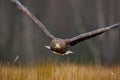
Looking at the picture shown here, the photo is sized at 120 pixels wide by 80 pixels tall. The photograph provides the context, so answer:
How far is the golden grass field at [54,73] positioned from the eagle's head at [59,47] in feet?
0.44

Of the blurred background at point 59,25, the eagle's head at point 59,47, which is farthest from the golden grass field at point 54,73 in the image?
the blurred background at point 59,25

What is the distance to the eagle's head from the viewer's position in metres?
4.21

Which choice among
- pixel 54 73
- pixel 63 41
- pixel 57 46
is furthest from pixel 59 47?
pixel 54 73

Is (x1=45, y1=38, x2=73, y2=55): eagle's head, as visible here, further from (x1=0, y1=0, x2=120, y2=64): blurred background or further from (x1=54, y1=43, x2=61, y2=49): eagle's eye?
(x1=0, y1=0, x2=120, y2=64): blurred background

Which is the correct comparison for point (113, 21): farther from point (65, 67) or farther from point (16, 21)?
point (65, 67)

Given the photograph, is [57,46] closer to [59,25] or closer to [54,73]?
[54,73]

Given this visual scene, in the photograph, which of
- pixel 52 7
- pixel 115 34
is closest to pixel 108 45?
pixel 115 34

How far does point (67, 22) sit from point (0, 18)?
6.15 feet

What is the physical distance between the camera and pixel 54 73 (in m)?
4.07

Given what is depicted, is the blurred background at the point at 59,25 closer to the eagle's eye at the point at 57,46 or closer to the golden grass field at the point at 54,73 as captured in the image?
the golden grass field at the point at 54,73

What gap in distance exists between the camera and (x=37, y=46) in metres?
9.41

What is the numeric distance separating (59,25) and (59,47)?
18.5ft

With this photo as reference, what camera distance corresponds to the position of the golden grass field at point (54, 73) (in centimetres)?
402

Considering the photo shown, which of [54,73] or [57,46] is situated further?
[57,46]
